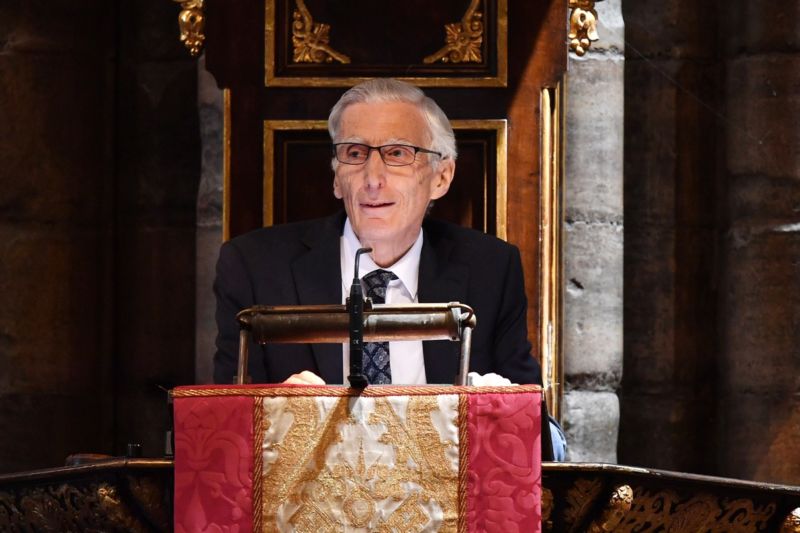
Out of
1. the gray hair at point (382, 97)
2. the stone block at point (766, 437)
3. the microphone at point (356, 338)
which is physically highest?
the gray hair at point (382, 97)

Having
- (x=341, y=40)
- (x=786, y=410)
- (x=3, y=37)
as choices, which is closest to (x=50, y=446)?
(x=3, y=37)

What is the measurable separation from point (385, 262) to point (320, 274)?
175 millimetres

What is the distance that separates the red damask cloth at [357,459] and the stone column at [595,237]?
2.43m

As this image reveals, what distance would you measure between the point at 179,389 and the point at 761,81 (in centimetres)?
299

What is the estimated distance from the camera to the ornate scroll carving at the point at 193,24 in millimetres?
4652

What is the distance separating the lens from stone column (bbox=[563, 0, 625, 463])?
17.0 ft

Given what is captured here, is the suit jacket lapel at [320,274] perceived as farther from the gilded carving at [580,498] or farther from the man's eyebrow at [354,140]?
the gilded carving at [580,498]

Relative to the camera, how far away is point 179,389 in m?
2.76

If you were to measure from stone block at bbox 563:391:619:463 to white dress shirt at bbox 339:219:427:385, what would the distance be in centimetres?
153

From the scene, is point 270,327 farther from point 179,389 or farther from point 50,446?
point 50,446

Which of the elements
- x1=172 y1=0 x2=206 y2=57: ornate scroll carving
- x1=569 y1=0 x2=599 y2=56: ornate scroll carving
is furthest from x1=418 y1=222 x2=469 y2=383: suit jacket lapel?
x1=172 y1=0 x2=206 y2=57: ornate scroll carving

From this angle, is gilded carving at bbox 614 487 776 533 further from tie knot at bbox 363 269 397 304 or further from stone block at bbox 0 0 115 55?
stone block at bbox 0 0 115 55

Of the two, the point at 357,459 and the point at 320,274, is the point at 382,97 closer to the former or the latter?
the point at 320,274

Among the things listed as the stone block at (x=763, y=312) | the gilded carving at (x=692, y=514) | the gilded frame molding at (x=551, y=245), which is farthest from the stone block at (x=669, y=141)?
the gilded carving at (x=692, y=514)
